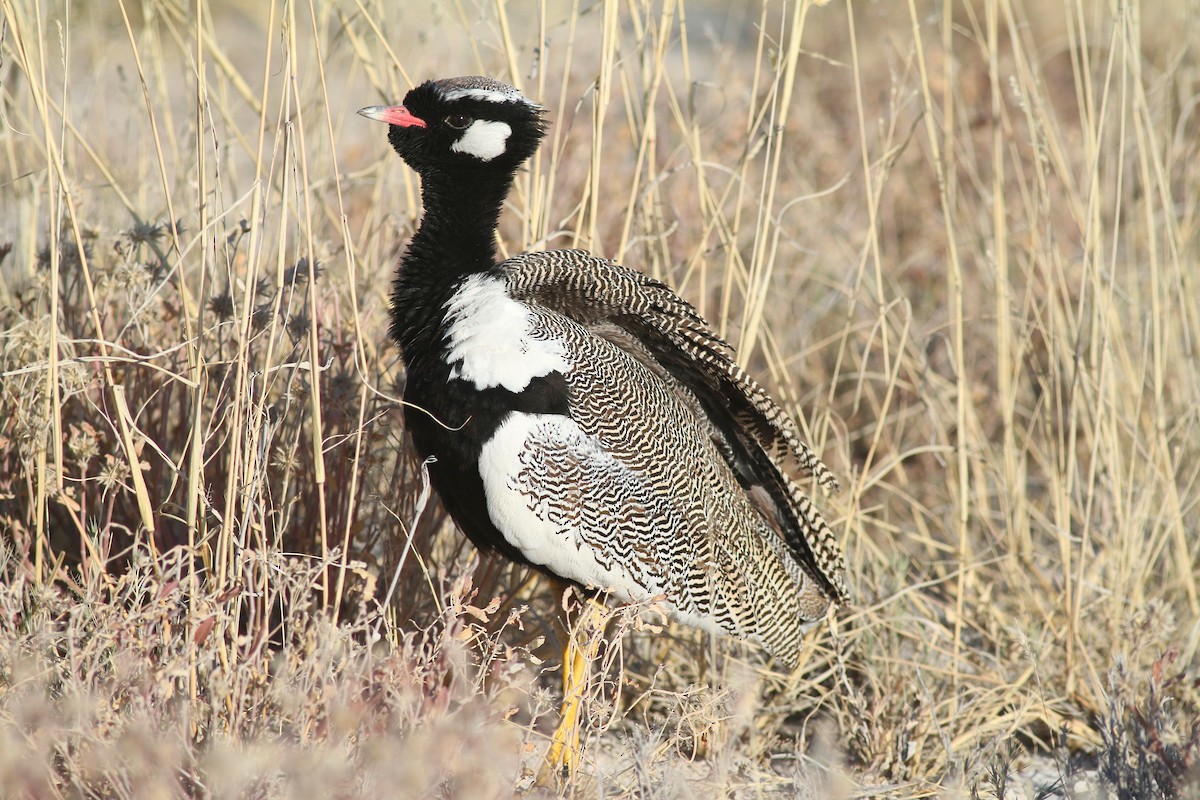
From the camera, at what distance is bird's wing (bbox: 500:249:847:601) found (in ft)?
8.06

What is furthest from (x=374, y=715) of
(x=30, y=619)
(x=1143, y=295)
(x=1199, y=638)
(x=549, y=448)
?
(x=1143, y=295)

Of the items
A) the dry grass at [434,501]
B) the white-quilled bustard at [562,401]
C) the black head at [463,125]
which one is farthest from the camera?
the black head at [463,125]

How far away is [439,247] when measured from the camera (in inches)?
95.0

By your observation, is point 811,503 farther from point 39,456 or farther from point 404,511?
point 39,456

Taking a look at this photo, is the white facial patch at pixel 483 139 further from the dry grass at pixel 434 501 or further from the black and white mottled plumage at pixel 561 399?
the dry grass at pixel 434 501

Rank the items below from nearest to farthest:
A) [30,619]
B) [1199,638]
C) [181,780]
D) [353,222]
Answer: [181,780] < [30,619] < [1199,638] < [353,222]

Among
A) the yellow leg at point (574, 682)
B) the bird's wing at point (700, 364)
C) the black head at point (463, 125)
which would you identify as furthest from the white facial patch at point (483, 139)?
the yellow leg at point (574, 682)

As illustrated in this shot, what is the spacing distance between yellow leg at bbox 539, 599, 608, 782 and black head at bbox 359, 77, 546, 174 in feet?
3.13

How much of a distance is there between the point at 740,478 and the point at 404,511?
0.81m

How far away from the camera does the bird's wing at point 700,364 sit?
2.46m

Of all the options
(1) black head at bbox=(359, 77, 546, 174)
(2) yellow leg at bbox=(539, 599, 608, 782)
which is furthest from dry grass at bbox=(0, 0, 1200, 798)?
(1) black head at bbox=(359, 77, 546, 174)

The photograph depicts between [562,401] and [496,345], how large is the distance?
0.59 ft

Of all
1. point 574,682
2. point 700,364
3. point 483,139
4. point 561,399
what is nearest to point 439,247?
point 483,139

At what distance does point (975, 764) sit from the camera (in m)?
2.52
